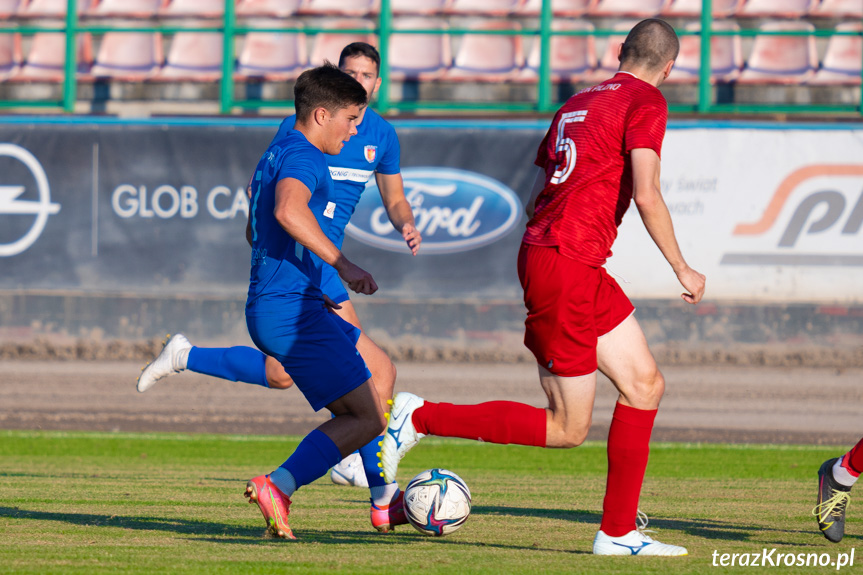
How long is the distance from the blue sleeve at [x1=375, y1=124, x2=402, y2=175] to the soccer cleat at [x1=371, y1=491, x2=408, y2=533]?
231cm

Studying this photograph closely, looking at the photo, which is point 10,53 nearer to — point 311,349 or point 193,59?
point 193,59

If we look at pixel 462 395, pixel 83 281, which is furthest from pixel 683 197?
pixel 83 281

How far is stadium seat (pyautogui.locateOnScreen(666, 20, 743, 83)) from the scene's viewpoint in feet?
54.6

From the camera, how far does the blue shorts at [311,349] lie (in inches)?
186

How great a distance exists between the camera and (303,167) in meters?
4.63

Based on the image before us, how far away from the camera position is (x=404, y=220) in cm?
637

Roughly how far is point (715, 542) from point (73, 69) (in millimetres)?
14322

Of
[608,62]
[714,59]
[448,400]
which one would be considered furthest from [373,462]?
[714,59]

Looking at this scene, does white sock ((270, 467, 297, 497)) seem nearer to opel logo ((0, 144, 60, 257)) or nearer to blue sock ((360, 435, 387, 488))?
blue sock ((360, 435, 387, 488))

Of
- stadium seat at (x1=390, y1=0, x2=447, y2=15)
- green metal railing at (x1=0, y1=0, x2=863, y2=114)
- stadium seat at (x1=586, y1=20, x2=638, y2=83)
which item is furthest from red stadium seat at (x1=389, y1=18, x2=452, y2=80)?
stadium seat at (x1=586, y1=20, x2=638, y2=83)

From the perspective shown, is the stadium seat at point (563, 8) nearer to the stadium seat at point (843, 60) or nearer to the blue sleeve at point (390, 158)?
the stadium seat at point (843, 60)

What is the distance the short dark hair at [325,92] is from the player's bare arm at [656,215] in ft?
4.06

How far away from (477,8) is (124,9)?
5808 millimetres

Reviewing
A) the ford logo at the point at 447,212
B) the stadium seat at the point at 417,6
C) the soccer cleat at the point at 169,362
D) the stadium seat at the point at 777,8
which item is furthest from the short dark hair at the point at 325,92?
the stadium seat at the point at 777,8
